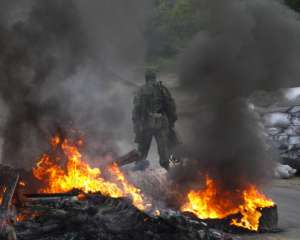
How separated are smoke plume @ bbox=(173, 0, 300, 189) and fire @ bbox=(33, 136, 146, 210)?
1.21 meters

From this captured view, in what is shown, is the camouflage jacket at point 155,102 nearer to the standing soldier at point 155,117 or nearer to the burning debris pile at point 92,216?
the standing soldier at point 155,117

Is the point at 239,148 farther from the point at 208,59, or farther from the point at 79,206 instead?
the point at 79,206

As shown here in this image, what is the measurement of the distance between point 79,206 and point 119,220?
2.40ft

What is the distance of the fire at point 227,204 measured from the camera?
9.06 meters

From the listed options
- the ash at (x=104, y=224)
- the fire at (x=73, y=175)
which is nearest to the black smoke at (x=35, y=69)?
the fire at (x=73, y=175)

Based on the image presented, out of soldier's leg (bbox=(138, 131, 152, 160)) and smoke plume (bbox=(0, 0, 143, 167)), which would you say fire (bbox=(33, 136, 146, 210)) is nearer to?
smoke plume (bbox=(0, 0, 143, 167))

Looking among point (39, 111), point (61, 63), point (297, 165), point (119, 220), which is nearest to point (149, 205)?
point (119, 220)

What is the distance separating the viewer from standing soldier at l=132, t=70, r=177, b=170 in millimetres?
11594

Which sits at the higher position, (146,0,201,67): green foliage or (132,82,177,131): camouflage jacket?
(146,0,201,67): green foliage

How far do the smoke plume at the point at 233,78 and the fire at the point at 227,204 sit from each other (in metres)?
0.16

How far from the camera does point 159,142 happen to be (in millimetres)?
11609

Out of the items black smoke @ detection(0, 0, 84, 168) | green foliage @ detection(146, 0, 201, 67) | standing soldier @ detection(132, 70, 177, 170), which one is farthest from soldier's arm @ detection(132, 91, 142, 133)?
green foliage @ detection(146, 0, 201, 67)

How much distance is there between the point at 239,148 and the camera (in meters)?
9.96

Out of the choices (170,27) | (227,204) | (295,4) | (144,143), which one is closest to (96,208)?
(227,204)
